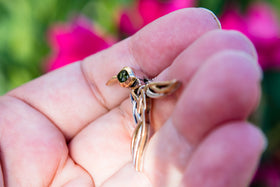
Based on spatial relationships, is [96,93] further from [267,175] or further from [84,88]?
[267,175]

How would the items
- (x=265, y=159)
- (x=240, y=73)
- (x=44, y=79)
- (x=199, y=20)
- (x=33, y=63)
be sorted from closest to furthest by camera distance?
1. (x=240, y=73)
2. (x=199, y=20)
3. (x=44, y=79)
4. (x=265, y=159)
5. (x=33, y=63)

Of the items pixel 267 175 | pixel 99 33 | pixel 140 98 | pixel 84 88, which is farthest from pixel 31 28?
pixel 267 175

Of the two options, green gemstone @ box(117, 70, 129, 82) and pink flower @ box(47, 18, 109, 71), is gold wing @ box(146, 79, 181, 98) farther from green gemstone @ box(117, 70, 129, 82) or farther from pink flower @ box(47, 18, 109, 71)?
pink flower @ box(47, 18, 109, 71)

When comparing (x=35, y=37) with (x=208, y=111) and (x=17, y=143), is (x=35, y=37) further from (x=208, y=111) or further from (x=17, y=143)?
(x=208, y=111)

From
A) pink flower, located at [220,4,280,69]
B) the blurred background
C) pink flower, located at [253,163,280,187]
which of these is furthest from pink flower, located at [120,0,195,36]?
pink flower, located at [253,163,280,187]

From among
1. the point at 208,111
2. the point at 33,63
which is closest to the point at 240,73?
the point at 208,111

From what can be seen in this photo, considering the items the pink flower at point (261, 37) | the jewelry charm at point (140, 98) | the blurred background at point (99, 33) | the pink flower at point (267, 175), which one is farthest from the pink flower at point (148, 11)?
the pink flower at point (267, 175)

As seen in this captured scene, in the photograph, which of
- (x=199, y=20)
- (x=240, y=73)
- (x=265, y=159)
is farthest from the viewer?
(x=265, y=159)
